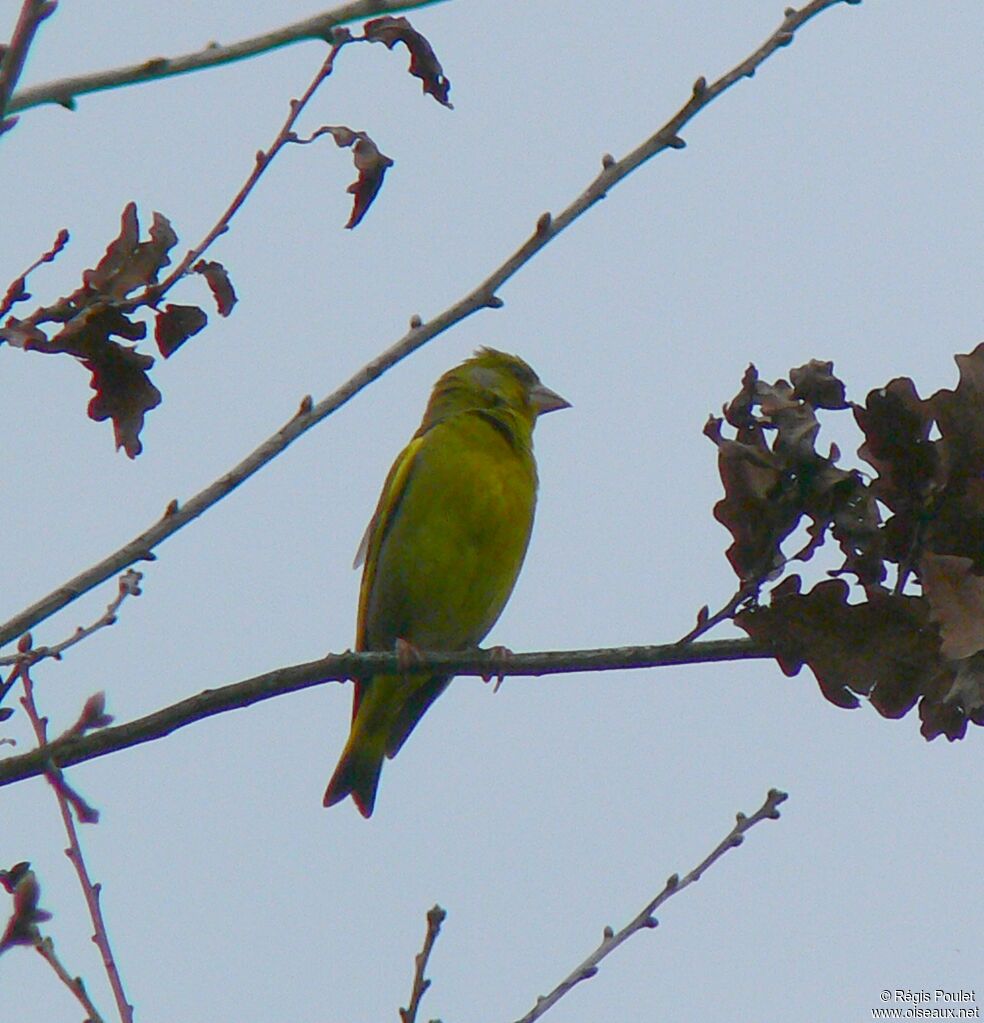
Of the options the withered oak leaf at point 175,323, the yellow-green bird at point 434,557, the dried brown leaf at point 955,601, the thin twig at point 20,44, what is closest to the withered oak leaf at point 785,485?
the dried brown leaf at point 955,601

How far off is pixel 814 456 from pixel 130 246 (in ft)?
4.08

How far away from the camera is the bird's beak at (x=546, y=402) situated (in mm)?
6684

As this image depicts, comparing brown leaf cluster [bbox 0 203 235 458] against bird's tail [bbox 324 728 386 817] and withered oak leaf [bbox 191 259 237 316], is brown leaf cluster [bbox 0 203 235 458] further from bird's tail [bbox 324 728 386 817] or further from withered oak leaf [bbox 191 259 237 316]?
bird's tail [bbox 324 728 386 817]

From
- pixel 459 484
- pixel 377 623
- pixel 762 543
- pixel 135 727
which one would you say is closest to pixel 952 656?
pixel 762 543

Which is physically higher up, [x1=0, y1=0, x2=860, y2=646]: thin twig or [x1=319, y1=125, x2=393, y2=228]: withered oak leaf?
[x1=319, y1=125, x2=393, y2=228]: withered oak leaf

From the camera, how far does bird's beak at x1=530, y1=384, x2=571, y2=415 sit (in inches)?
263

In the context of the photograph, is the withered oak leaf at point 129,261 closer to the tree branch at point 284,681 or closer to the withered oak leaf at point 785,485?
the tree branch at point 284,681

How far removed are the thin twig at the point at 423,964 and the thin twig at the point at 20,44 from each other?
1.51 m

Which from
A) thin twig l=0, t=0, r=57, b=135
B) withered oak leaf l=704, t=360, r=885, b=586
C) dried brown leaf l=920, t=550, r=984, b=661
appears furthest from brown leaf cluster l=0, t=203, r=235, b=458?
dried brown leaf l=920, t=550, r=984, b=661

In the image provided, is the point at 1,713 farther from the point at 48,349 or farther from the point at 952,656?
the point at 952,656

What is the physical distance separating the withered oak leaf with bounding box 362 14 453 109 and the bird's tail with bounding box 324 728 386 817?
3573 millimetres

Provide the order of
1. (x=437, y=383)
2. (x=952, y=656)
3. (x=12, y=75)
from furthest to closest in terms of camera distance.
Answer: (x=437, y=383) < (x=952, y=656) < (x=12, y=75)

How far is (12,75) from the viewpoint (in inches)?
77.7

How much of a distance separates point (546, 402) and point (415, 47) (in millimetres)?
3936
